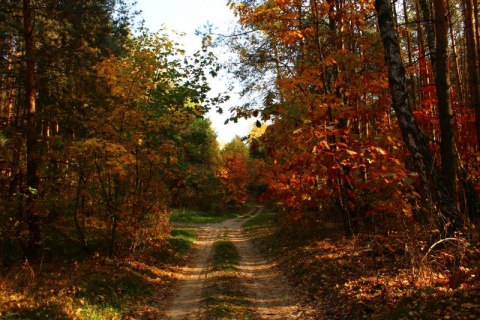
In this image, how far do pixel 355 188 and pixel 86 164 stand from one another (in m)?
8.45

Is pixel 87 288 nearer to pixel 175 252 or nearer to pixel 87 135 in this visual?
pixel 87 135

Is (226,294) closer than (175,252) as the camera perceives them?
Yes

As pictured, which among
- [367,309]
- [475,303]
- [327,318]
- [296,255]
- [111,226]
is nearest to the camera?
[475,303]

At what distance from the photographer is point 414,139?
715 cm

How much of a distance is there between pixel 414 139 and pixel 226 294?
553cm

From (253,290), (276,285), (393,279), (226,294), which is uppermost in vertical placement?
(393,279)

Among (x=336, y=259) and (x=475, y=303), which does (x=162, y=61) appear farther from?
(x=475, y=303)

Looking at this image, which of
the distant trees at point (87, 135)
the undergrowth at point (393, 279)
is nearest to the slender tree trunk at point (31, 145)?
the distant trees at point (87, 135)

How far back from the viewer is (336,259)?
1037 cm

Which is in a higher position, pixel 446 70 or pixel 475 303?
pixel 446 70

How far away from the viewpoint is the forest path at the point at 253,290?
25.4ft

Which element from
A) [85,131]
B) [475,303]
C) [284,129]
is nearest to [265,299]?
[284,129]

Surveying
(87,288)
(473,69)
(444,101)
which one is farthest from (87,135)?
(473,69)

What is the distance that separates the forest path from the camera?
25.4 feet
